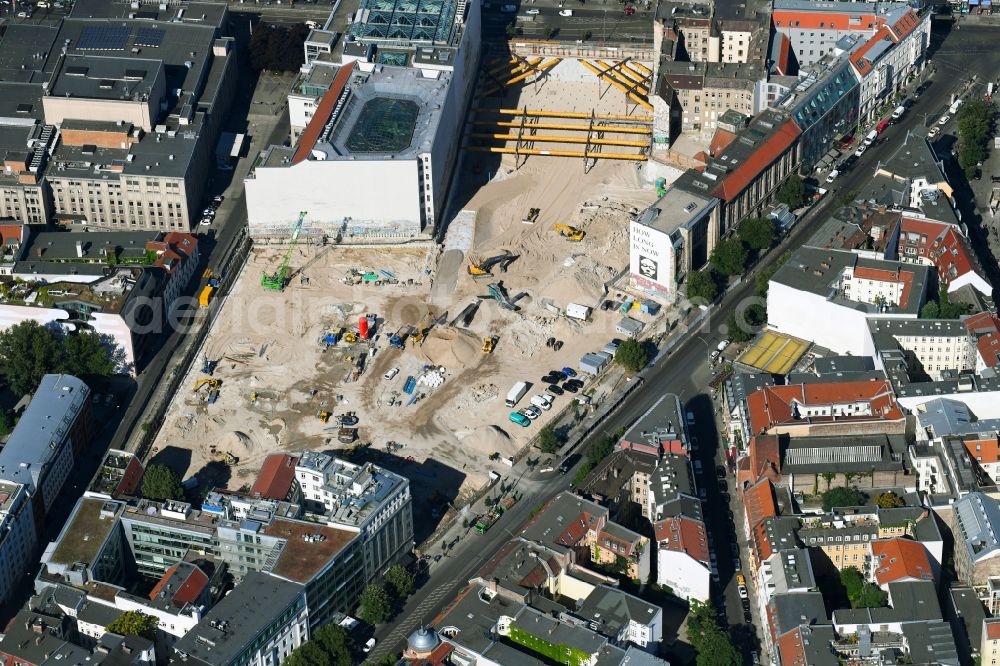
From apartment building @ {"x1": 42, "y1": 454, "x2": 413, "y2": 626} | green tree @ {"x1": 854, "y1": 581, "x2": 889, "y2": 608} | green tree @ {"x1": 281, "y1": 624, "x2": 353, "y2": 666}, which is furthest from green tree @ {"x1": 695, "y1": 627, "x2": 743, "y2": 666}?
apartment building @ {"x1": 42, "y1": 454, "x2": 413, "y2": 626}

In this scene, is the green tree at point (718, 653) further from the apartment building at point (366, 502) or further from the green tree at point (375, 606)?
the apartment building at point (366, 502)

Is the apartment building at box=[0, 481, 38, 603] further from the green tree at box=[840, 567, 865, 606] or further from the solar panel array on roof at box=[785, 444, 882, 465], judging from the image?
the green tree at box=[840, 567, 865, 606]

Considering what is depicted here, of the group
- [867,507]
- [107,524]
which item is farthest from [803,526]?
[107,524]

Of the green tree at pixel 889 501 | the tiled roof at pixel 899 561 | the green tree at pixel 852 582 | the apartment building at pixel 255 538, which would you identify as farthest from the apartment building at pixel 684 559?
the apartment building at pixel 255 538

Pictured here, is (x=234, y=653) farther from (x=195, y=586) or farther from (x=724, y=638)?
(x=724, y=638)

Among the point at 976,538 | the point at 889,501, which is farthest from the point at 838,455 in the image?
the point at 976,538

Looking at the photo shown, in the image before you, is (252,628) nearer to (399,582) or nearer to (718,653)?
(399,582)
